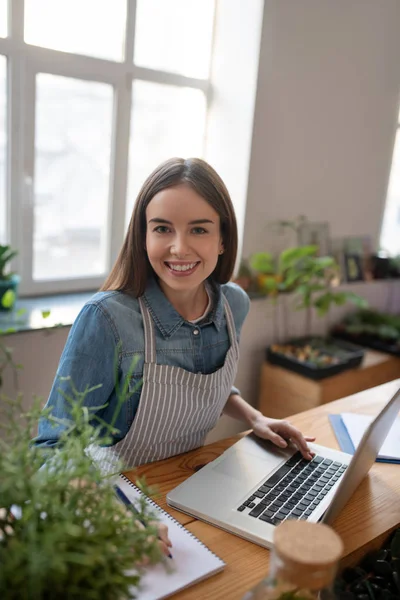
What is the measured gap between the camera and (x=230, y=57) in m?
2.80

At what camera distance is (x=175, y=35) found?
109 inches

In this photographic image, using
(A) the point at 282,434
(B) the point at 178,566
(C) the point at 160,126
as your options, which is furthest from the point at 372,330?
(B) the point at 178,566

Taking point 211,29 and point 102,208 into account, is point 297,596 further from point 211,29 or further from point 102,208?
point 211,29

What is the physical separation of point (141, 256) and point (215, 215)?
217 millimetres

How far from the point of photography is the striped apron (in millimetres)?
1371

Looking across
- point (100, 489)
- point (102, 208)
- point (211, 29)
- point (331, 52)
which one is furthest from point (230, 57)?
point (100, 489)

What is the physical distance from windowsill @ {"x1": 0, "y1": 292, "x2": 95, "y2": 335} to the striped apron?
710 mm

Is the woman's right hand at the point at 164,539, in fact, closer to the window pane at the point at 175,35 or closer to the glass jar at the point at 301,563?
the glass jar at the point at 301,563

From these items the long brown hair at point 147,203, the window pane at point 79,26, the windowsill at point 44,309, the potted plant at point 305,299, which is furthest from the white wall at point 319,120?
the long brown hair at point 147,203

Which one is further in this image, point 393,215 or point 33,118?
point 393,215

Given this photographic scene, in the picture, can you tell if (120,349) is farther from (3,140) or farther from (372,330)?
(372,330)

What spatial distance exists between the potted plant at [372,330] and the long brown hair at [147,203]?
205cm

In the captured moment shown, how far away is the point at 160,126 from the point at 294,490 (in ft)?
6.93

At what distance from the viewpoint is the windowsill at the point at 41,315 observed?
84.5 inches
